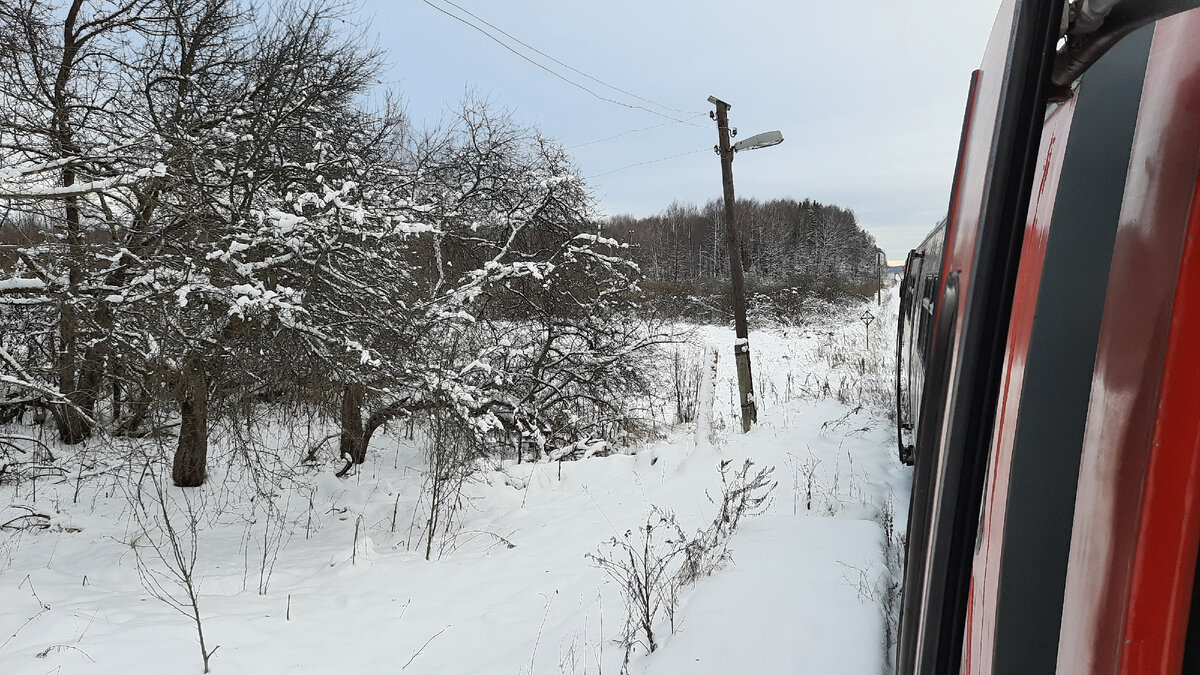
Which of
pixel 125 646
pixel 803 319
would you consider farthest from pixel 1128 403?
pixel 803 319

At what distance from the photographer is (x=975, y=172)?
92 cm

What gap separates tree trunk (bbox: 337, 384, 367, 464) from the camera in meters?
7.87

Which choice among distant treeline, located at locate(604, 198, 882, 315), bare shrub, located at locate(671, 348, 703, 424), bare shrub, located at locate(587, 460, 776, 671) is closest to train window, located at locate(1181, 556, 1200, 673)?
bare shrub, located at locate(587, 460, 776, 671)

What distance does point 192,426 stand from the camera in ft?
25.2

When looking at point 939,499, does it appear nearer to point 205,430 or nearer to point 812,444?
point 812,444

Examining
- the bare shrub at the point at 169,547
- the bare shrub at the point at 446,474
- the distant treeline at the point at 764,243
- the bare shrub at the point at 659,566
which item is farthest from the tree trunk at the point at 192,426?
the distant treeline at the point at 764,243

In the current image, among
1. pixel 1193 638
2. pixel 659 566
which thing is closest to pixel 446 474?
pixel 659 566

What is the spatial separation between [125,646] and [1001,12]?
16.8 feet

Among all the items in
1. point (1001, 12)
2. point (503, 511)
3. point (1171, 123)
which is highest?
point (1001, 12)

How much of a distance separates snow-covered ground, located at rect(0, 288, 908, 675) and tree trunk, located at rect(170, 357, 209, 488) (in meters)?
0.32

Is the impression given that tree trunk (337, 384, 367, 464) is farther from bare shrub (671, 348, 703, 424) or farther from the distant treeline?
the distant treeline

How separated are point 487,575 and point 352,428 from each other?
172 inches

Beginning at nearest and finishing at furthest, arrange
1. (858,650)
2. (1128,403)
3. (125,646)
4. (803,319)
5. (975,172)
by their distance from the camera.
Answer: (1128,403), (975,172), (858,650), (125,646), (803,319)

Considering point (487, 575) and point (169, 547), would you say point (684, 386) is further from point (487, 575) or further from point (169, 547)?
point (169, 547)
